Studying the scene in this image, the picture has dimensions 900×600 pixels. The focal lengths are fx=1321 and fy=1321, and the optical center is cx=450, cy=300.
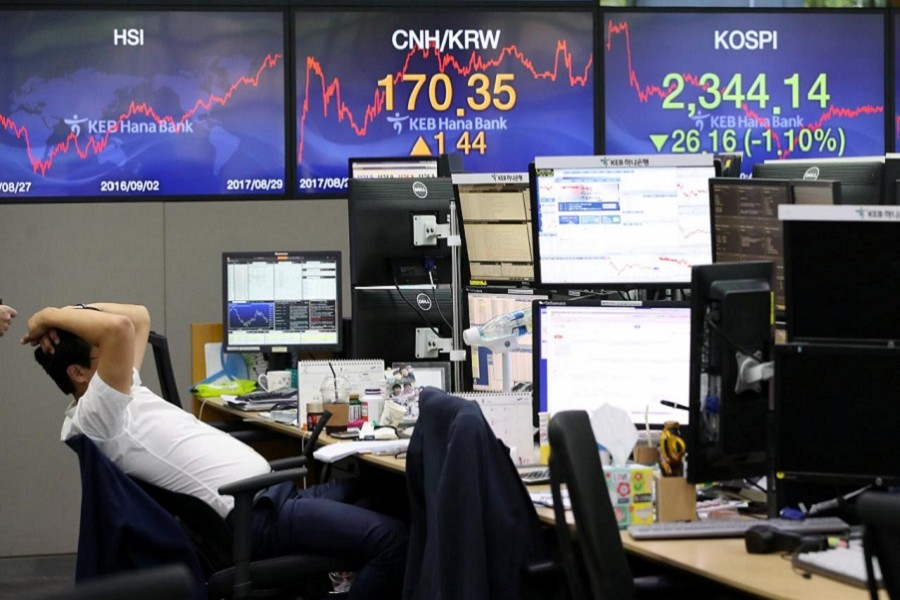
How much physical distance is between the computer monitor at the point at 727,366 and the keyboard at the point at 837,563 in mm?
Answer: 379

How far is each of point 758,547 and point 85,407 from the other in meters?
1.70

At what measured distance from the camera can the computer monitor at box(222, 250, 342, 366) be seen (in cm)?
526

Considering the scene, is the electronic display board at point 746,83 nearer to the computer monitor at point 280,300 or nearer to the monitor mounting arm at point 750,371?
the computer monitor at point 280,300

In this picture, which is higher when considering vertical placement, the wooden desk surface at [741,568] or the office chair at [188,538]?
the wooden desk surface at [741,568]

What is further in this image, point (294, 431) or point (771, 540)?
point (294, 431)

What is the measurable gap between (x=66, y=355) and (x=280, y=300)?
6.27ft

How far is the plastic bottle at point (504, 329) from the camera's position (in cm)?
380

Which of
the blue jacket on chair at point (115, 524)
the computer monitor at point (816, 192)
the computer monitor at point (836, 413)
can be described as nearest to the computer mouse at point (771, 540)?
the computer monitor at point (836, 413)

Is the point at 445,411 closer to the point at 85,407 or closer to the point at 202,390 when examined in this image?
the point at 85,407

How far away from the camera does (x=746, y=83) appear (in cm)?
620

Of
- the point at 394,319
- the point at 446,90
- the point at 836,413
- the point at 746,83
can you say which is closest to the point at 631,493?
the point at 836,413

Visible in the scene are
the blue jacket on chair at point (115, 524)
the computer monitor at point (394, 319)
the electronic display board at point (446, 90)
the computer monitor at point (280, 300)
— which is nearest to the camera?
the blue jacket on chair at point (115, 524)

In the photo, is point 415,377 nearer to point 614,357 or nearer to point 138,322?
point 138,322

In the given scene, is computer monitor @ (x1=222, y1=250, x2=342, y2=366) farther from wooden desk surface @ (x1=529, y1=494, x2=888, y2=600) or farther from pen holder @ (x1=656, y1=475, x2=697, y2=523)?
wooden desk surface @ (x1=529, y1=494, x2=888, y2=600)
